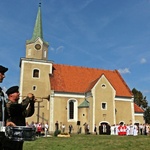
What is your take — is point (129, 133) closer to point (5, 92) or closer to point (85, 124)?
point (85, 124)

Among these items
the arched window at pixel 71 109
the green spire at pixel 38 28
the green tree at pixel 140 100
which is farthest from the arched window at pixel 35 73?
the green tree at pixel 140 100

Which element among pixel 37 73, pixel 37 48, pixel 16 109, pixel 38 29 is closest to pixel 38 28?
pixel 38 29

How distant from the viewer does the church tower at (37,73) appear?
132ft

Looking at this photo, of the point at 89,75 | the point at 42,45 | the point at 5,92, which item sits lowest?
the point at 5,92

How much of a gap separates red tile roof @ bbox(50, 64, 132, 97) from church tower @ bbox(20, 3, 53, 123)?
65.0 inches

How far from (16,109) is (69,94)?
3666cm

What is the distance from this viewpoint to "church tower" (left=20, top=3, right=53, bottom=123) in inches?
1583

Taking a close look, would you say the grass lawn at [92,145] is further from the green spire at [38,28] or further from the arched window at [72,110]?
the green spire at [38,28]

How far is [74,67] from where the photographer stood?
156ft

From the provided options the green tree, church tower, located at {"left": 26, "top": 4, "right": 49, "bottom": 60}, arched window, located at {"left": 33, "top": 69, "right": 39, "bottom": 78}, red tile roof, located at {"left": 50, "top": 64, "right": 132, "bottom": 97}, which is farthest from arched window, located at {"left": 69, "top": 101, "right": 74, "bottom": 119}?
the green tree

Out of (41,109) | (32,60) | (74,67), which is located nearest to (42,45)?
(32,60)

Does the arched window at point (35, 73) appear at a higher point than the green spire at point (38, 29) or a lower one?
lower

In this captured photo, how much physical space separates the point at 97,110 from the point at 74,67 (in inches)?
413

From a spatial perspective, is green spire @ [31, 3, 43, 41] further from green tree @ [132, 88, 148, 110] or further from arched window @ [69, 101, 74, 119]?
green tree @ [132, 88, 148, 110]
